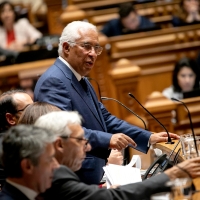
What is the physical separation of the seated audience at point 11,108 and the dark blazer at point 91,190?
0.85m

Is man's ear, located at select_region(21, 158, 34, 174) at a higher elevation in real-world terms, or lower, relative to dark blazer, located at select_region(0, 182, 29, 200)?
higher

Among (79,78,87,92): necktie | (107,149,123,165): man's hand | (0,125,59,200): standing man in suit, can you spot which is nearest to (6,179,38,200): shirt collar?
(0,125,59,200): standing man in suit

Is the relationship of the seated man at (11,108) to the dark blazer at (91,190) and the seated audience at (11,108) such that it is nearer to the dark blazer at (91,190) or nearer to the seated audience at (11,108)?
the seated audience at (11,108)

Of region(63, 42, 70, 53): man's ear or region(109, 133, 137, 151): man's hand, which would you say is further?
region(63, 42, 70, 53): man's ear

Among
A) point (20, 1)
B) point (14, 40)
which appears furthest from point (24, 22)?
point (20, 1)

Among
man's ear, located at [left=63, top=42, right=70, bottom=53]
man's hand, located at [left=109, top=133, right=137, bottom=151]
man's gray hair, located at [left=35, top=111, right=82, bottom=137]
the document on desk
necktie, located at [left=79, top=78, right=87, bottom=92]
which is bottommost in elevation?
the document on desk

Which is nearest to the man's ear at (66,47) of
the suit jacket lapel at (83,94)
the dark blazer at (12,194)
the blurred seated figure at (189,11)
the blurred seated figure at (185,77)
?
the suit jacket lapel at (83,94)

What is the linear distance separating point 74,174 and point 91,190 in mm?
108

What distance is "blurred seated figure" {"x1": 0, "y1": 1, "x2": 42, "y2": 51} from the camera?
6.30 metres

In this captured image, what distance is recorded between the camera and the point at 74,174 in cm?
226

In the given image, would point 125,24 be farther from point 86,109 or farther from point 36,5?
point 86,109

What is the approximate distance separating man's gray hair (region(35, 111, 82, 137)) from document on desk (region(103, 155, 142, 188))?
1.16ft

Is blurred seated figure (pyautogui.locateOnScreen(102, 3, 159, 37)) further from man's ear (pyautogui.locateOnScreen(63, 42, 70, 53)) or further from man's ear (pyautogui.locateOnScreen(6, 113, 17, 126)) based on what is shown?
man's ear (pyautogui.locateOnScreen(6, 113, 17, 126))

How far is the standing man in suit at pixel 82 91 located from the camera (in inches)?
116
